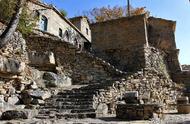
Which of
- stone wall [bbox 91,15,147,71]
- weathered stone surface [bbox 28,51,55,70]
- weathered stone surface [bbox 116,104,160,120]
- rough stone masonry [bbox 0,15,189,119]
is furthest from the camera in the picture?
stone wall [bbox 91,15,147,71]

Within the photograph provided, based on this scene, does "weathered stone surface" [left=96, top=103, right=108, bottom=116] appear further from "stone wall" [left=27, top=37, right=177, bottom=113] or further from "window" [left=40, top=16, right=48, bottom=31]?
"window" [left=40, top=16, right=48, bottom=31]

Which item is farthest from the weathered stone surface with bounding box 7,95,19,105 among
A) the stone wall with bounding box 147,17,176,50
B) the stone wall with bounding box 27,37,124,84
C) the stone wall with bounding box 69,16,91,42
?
the stone wall with bounding box 69,16,91,42

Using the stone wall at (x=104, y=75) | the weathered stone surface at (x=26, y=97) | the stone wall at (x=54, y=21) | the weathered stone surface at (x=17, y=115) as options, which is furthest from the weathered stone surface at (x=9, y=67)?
the stone wall at (x=54, y=21)

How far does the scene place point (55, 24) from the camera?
2555cm

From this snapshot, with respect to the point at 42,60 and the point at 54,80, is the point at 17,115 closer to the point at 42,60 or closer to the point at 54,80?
the point at 54,80

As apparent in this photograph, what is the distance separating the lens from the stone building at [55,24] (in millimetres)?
23788

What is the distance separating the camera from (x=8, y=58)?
37.3 feet

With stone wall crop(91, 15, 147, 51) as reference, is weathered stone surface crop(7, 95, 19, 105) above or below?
below

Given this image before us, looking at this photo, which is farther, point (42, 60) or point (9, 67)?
point (42, 60)

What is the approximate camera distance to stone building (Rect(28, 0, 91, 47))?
78.0 ft

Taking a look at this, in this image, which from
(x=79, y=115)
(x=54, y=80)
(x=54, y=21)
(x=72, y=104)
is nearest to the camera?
(x=79, y=115)

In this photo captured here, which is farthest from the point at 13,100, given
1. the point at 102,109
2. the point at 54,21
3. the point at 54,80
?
the point at 54,21

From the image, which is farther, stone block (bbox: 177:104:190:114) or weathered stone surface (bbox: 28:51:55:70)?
weathered stone surface (bbox: 28:51:55:70)

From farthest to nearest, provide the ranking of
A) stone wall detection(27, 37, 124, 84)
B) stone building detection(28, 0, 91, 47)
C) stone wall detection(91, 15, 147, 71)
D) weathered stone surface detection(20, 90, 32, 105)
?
1. stone building detection(28, 0, 91, 47)
2. stone wall detection(91, 15, 147, 71)
3. stone wall detection(27, 37, 124, 84)
4. weathered stone surface detection(20, 90, 32, 105)
